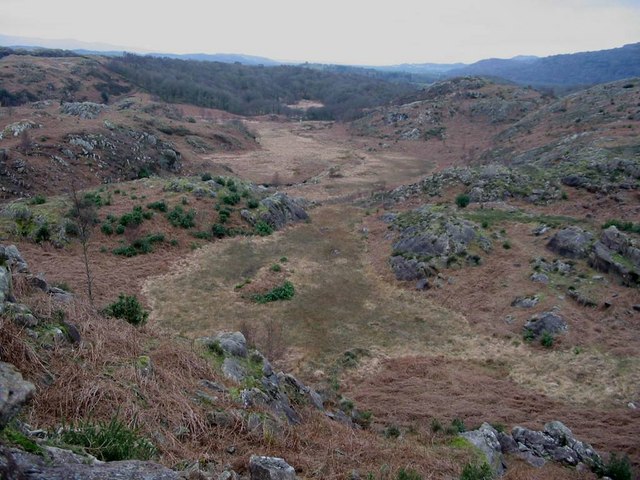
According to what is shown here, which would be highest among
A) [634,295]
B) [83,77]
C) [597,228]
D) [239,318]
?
[83,77]

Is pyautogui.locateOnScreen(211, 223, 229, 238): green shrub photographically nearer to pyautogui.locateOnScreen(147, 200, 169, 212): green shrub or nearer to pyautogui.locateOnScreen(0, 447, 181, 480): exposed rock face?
pyautogui.locateOnScreen(147, 200, 169, 212): green shrub

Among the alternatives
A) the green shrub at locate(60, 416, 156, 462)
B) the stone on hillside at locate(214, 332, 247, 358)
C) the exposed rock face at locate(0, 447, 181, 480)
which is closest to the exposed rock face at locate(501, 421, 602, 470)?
the stone on hillside at locate(214, 332, 247, 358)

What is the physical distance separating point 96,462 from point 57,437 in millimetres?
866

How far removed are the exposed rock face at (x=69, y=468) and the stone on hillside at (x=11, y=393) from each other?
576mm

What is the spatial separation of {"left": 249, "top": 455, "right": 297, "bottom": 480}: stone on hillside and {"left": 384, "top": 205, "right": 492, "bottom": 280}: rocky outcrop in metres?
16.3

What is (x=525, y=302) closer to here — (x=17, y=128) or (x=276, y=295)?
(x=276, y=295)

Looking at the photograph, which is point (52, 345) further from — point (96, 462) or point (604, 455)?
point (604, 455)

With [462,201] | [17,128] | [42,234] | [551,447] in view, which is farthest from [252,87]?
[551,447]

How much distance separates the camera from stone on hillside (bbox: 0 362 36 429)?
4.22 meters

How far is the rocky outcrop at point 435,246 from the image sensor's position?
2128cm

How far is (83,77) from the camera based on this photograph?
271 ft

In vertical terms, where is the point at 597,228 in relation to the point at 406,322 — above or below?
above

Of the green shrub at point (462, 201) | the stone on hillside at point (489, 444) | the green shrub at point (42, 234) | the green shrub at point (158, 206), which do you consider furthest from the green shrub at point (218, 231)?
the stone on hillside at point (489, 444)

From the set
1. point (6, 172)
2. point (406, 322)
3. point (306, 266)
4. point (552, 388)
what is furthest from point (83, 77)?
point (552, 388)
